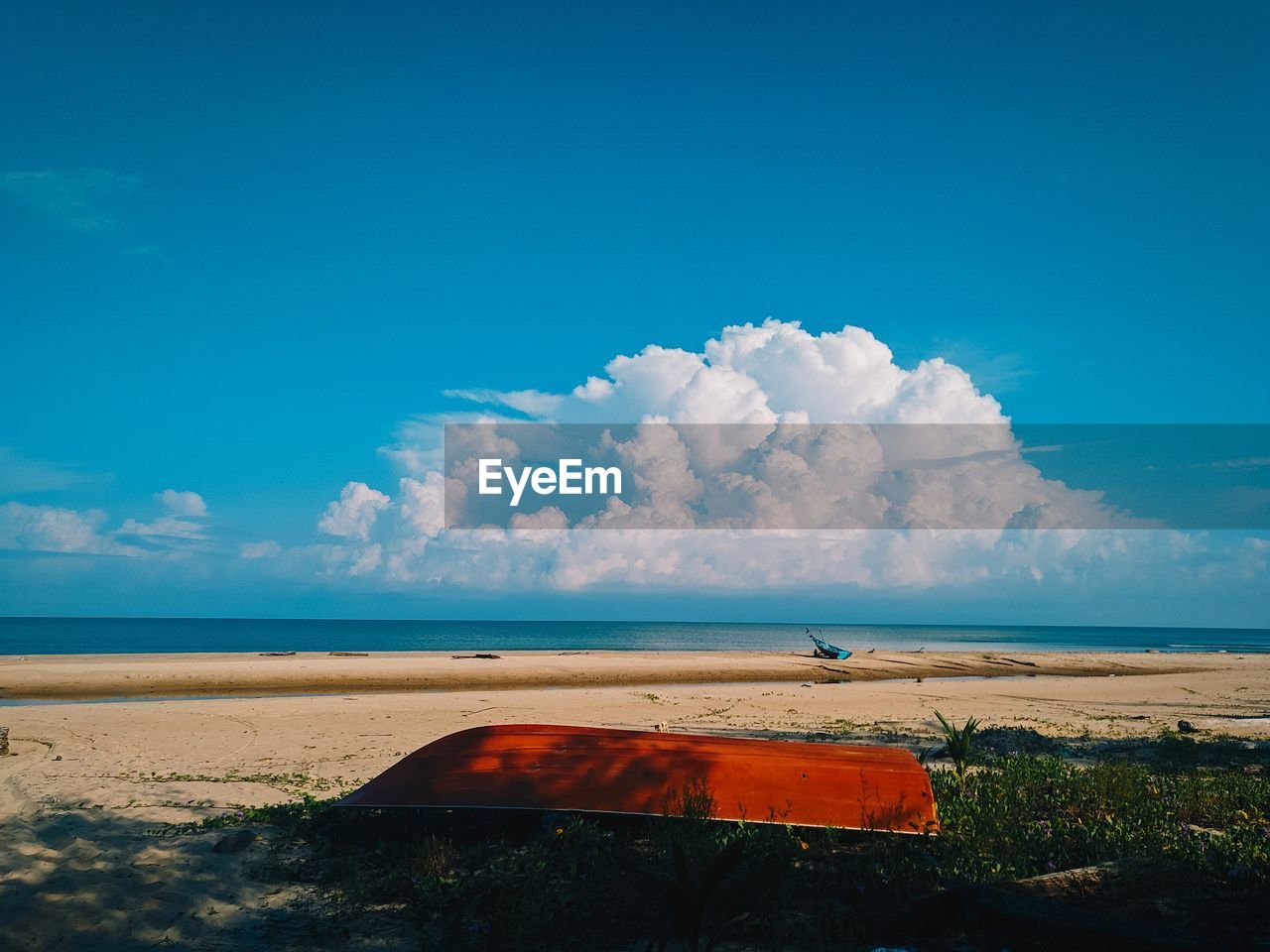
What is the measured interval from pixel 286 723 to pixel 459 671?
1546 cm

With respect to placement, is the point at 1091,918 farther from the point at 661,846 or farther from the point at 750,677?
the point at 750,677

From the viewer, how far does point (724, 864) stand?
15.9 feet

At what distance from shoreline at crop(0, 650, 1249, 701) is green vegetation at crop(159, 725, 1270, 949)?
20207 mm

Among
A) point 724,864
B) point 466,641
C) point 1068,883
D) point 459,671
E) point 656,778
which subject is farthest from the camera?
point 466,641

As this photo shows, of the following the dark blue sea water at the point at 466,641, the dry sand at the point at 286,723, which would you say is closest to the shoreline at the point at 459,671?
the dry sand at the point at 286,723

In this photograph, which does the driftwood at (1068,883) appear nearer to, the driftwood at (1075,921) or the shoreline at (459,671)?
the driftwood at (1075,921)

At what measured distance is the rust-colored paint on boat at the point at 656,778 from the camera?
22.4 feet

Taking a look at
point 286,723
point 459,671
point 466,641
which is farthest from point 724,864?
point 466,641

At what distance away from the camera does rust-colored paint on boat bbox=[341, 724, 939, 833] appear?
6836 millimetres

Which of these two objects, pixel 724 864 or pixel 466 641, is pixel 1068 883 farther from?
pixel 466 641

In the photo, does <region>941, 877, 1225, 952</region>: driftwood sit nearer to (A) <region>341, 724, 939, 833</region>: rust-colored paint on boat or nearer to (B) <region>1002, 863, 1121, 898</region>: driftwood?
(B) <region>1002, 863, 1121, 898</region>: driftwood

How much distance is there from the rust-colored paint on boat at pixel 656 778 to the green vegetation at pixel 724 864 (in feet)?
0.59

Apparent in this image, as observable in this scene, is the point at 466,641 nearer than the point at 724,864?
No

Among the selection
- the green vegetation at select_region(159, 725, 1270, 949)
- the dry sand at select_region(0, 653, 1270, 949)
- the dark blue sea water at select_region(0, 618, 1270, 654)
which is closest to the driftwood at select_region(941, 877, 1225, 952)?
the green vegetation at select_region(159, 725, 1270, 949)
